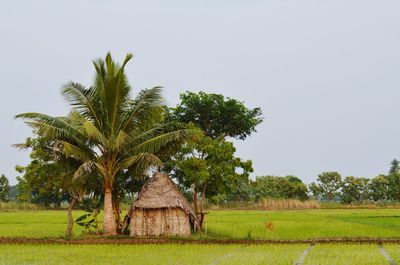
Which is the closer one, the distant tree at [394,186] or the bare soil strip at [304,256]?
the bare soil strip at [304,256]

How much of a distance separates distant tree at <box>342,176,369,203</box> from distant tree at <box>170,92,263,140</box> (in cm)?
4711

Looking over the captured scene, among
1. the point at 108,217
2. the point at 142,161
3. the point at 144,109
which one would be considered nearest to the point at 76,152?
the point at 142,161

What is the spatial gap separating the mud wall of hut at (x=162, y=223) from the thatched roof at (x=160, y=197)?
1.33ft

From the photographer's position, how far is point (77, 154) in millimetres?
21312

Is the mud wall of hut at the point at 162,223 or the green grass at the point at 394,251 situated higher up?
the mud wall of hut at the point at 162,223

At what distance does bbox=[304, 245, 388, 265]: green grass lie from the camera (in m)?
13.5

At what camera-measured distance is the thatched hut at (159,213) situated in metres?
22.0

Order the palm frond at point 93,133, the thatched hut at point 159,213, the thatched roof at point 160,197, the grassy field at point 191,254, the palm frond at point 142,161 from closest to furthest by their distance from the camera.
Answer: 1. the grassy field at point 191,254
2. the palm frond at point 93,133
3. the palm frond at point 142,161
4. the thatched roof at point 160,197
5. the thatched hut at point 159,213

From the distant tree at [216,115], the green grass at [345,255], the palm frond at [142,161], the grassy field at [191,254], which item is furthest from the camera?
the distant tree at [216,115]

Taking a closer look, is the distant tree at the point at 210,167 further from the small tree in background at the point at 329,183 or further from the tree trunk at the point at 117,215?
the small tree in background at the point at 329,183

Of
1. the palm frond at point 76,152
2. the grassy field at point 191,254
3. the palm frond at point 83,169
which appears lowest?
the grassy field at point 191,254

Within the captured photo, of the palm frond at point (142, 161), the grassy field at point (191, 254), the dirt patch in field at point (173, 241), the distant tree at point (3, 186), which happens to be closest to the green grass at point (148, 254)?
the grassy field at point (191, 254)

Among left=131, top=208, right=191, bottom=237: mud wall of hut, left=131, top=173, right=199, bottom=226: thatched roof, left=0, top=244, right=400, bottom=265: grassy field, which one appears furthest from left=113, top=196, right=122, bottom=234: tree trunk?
left=0, top=244, right=400, bottom=265: grassy field

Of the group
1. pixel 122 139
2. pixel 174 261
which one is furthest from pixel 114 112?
pixel 174 261
